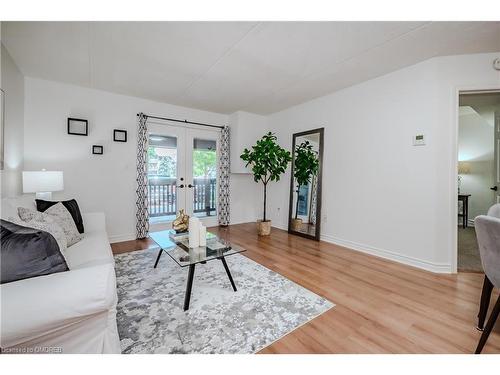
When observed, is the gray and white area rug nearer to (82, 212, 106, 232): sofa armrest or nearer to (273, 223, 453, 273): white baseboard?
(82, 212, 106, 232): sofa armrest

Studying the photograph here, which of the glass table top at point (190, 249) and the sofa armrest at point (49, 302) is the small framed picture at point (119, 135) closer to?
the glass table top at point (190, 249)

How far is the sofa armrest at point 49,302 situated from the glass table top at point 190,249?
2.57ft

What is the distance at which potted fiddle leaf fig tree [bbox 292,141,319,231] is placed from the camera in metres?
3.96

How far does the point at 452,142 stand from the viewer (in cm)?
249

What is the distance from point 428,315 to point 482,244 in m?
0.72

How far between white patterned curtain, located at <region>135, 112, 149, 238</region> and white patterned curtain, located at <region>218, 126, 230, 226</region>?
4.96 ft

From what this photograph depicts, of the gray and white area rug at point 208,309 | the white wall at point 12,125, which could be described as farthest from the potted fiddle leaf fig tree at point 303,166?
the white wall at point 12,125

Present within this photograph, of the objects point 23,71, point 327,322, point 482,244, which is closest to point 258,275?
point 327,322

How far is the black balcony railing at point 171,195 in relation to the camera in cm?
411

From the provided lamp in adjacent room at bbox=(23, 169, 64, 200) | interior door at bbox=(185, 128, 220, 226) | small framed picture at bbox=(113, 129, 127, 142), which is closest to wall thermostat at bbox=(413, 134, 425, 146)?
interior door at bbox=(185, 128, 220, 226)

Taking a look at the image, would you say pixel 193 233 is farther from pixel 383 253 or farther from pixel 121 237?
pixel 383 253

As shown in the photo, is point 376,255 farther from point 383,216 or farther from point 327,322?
point 327,322

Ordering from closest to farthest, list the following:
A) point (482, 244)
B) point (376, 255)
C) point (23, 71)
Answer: point (482, 244)
point (23, 71)
point (376, 255)
